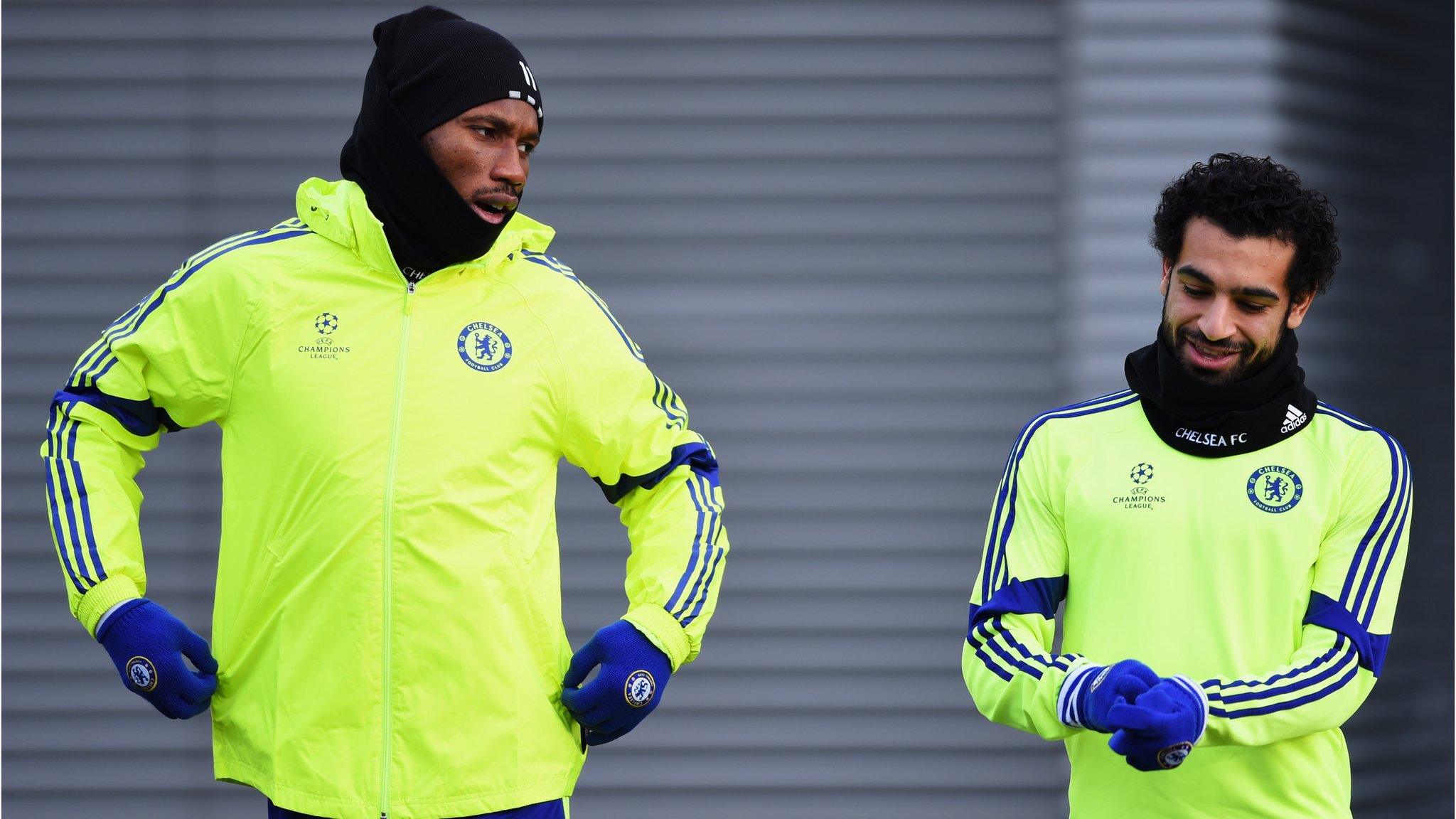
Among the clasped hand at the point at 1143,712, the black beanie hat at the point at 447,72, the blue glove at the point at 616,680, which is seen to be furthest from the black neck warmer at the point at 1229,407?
the black beanie hat at the point at 447,72


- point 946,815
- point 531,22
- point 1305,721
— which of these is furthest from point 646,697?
point 531,22

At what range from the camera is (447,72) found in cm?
241

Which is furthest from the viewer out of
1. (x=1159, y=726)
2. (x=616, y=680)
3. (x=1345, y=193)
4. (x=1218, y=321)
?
(x=1345, y=193)

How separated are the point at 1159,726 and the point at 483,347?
123 centimetres

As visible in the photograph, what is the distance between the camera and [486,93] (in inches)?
94.7

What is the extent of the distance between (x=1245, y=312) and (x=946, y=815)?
214cm

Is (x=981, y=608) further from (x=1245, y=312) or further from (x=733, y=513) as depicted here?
(x=733, y=513)

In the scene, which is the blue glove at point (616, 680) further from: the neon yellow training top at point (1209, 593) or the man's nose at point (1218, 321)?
the man's nose at point (1218, 321)

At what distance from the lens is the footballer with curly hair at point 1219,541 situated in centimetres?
220

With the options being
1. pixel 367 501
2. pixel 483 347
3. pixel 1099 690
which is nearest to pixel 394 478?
pixel 367 501

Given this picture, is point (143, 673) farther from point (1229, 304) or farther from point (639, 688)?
point (1229, 304)

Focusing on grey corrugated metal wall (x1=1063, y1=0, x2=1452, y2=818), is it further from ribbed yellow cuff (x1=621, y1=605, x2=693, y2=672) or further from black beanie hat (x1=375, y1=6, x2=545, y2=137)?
black beanie hat (x1=375, y1=6, x2=545, y2=137)

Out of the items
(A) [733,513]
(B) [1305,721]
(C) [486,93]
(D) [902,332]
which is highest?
(C) [486,93]

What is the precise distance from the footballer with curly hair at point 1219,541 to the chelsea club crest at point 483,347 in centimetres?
88
